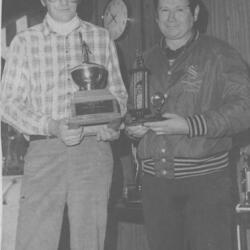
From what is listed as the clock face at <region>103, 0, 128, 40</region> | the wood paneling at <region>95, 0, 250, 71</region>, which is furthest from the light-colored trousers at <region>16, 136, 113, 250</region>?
the clock face at <region>103, 0, 128, 40</region>

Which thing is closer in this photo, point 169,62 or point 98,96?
point 98,96

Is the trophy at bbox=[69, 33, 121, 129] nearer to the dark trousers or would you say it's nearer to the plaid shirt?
the plaid shirt

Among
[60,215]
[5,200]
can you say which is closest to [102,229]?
[60,215]

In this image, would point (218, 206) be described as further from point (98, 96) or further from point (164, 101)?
point (98, 96)

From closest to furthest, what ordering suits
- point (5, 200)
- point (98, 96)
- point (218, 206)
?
point (218, 206)
point (98, 96)
point (5, 200)

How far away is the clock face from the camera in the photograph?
2.97m

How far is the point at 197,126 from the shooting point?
1329 millimetres

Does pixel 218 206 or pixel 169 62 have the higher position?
pixel 169 62

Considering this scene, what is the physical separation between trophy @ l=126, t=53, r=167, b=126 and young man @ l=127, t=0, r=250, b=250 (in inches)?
1.1

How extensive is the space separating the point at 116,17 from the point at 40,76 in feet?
5.60

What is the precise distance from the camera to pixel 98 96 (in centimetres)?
143

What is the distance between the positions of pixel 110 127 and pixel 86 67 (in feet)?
0.72

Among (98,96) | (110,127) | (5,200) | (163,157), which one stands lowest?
(5,200)

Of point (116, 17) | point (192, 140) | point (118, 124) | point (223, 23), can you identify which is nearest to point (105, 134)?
point (118, 124)
